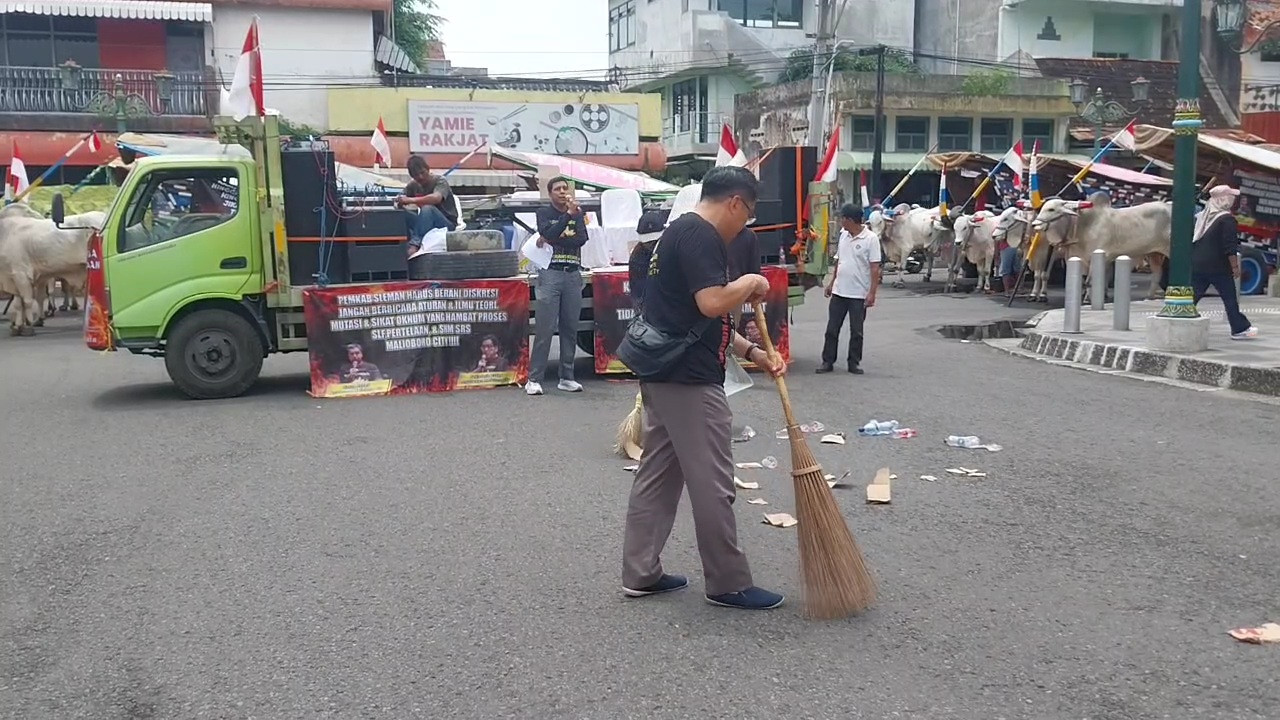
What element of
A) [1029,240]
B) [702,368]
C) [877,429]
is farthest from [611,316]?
[1029,240]

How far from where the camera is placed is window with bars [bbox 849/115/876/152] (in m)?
38.0

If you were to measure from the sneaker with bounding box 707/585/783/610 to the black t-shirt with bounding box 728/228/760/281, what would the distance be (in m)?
1.44

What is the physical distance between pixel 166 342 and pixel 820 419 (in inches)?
232

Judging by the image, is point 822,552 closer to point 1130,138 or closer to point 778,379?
point 778,379

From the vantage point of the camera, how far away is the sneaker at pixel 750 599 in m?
4.91

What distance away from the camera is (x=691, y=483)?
192 inches

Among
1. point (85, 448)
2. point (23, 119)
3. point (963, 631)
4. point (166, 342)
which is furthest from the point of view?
point (23, 119)

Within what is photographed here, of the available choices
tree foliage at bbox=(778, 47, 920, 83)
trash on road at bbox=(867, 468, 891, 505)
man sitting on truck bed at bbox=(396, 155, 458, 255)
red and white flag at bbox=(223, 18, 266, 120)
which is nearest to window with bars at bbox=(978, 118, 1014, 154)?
tree foliage at bbox=(778, 47, 920, 83)

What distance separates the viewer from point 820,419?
950 cm

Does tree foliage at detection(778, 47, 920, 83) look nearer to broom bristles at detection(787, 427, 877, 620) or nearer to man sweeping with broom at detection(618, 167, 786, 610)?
man sweeping with broom at detection(618, 167, 786, 610)

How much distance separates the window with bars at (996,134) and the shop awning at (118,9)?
78.2 ft

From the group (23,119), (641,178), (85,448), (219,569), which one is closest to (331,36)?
(23,119)

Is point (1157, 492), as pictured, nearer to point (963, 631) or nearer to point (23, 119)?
point (963, 631)

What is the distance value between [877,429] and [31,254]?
13549 mm
